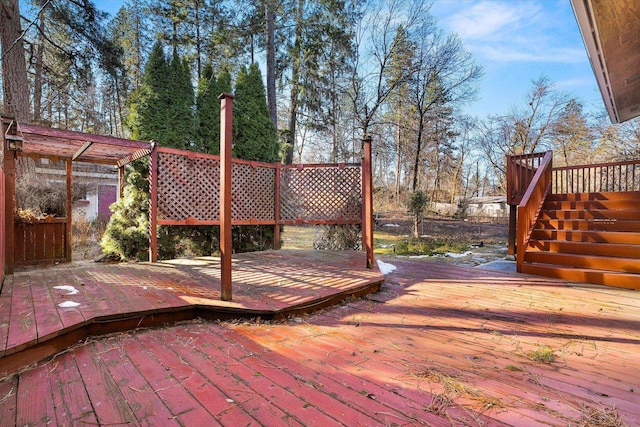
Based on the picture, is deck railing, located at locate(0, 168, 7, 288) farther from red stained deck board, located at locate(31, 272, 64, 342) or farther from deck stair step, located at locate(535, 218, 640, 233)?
deck stair step, located at locate(535, 218, 640, 233)

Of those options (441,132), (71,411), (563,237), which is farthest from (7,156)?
(441,132)

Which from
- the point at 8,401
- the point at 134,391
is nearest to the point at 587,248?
the point at 134,391

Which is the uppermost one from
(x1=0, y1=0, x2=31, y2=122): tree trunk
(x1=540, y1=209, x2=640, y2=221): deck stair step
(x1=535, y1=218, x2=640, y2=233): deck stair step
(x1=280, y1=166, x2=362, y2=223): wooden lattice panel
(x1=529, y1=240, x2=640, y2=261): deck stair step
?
(x1=0, y1=0, x2=31, y2=122): tree trunk

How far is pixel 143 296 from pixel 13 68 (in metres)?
7.11

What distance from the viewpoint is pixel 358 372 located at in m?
1.71

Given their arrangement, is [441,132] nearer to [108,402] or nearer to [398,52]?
[398,52]

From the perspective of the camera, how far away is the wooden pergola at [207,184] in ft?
13.1

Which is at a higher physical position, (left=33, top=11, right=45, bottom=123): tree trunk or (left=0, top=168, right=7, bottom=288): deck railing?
(left=33, top=11, right=45, bottom=123): tree trunk

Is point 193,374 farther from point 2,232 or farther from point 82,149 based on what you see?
point 82,149

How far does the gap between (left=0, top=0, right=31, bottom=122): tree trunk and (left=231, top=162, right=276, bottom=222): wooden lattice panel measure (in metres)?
5.19

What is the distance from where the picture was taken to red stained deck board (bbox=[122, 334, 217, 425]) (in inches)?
51.6

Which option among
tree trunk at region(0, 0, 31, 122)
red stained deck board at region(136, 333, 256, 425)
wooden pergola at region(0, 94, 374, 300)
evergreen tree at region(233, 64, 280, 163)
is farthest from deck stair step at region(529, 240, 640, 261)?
tree trunk at region(0, 0, 31, 122)

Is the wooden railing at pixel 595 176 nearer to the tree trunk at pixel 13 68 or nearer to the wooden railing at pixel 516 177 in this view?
the wooden railing at pixel 516 177

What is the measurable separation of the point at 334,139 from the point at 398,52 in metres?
4.03
